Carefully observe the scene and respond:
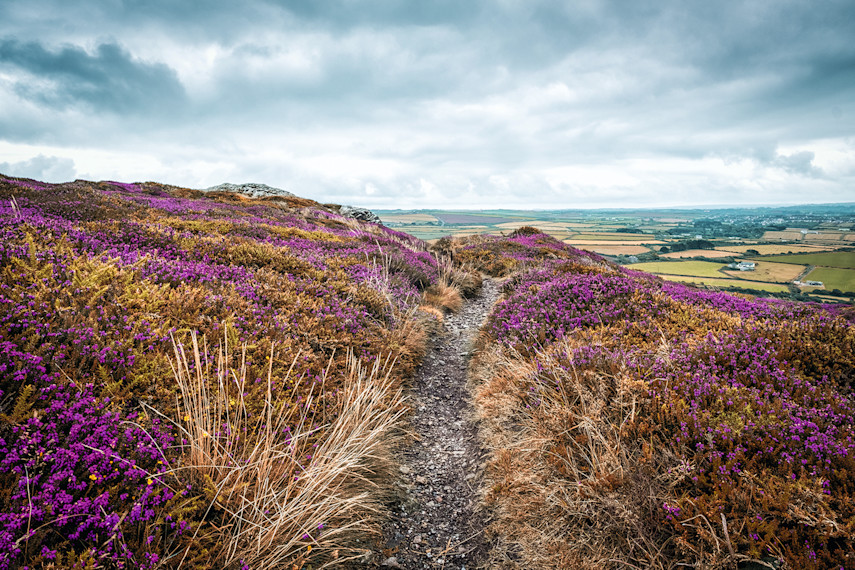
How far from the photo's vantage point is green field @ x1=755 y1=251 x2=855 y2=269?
23906 mm

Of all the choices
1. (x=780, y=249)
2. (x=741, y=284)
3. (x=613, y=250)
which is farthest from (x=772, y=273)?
(x=780, y=249)

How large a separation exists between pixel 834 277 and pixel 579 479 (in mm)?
25044

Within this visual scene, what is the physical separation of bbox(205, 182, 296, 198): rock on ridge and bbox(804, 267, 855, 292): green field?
138ft

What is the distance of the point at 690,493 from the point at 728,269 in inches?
1114

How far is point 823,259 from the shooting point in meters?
26.4

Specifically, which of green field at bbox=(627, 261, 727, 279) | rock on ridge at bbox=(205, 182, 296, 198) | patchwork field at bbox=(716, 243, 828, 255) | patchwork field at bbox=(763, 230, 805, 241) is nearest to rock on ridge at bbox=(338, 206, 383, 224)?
rock on ridge at bbox=(205, 182, 296, 198)

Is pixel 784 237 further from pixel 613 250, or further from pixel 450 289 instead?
pixel 450 289

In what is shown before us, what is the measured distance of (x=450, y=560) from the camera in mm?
3471

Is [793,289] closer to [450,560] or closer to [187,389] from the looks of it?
[450,560]

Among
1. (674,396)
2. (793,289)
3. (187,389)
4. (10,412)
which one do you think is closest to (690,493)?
(674,396)

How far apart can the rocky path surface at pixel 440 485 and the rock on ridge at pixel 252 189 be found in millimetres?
38443

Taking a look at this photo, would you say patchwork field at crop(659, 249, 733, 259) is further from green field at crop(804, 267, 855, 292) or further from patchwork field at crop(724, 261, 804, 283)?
green field at crop(804, 267, 855, 292)

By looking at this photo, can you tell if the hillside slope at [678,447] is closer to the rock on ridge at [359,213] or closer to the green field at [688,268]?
the green field at [688,268]

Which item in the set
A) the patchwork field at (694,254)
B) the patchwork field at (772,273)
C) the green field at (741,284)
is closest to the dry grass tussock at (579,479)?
the green field at (741,284)
